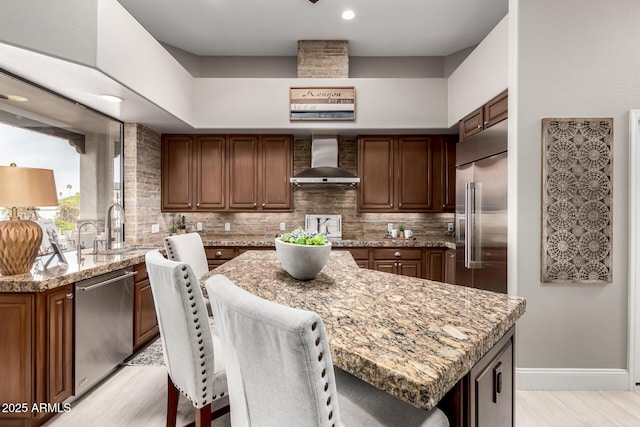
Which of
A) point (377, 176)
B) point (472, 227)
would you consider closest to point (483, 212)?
point (472, 227)

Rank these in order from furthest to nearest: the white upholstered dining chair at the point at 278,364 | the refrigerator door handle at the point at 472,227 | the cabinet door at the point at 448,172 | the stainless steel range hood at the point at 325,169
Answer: the cabinet door at the point at 448,172 → the stainless steel range hood at the point at 325,169 → the refrigerator door handle at the point at 472,227 → the white upholstered dining chair at the point at 278,364

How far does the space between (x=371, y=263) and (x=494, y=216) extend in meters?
1.63

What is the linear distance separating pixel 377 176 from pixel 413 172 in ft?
1.58

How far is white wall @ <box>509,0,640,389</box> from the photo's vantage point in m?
2.39

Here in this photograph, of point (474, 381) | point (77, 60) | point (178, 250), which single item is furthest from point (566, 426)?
point (77, 60)

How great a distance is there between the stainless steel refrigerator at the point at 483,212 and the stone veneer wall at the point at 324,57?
185 centimetres

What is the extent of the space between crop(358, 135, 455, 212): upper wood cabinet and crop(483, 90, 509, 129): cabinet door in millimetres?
1217

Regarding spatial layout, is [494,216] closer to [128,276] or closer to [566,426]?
[566,426]

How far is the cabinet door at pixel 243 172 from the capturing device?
4340 millimetres

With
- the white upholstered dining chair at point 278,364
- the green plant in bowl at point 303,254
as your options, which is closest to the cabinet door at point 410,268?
the green plant in bowl at point 303,254

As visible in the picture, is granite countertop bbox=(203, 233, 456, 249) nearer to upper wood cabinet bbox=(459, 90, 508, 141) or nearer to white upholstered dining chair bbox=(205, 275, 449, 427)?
upper wood cabinet bbox=(459, 90, 508, 141)

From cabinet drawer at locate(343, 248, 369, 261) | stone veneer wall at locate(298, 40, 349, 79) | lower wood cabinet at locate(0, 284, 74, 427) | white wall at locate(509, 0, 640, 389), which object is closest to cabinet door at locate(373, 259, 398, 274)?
cabinet drawer at locate(343, 248, 369, 261)

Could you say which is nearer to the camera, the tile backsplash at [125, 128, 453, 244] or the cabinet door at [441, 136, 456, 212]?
the cabinet door at [441, 136, 456, 212]

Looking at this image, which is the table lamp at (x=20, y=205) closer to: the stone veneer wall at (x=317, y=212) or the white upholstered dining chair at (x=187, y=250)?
the white upholstered dining chair at (x=187, y=250)
